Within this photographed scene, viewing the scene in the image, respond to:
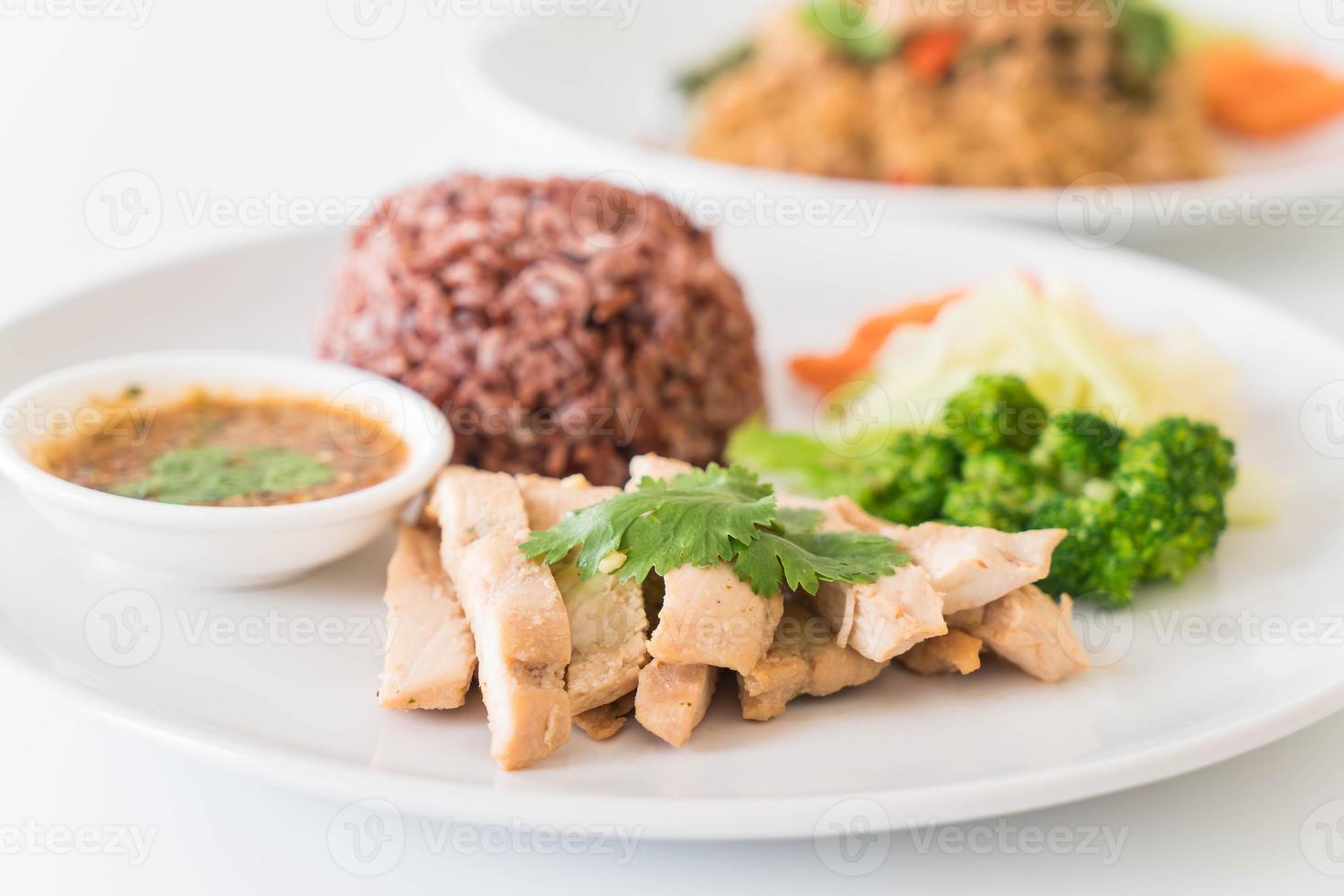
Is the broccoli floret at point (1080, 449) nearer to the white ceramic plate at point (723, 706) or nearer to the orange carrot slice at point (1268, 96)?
the white ceramic plate at point (723, 706)

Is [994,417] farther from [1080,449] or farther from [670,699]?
[670,699]

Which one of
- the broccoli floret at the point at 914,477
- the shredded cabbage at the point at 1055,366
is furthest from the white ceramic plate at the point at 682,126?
the broccoli floret at the point at 914,477

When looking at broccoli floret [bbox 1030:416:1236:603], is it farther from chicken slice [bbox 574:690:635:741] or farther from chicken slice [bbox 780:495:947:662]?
chicken slice [bbox 574:690:635:741]

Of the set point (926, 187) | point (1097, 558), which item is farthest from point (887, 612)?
point (926, 187)

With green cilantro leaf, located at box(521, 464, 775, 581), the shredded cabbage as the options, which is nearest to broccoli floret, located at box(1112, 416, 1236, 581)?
the shredded cabbage

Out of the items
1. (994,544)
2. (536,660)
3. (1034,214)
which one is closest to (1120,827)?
(994,544)

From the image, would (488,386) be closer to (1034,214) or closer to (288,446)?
(288,446)
